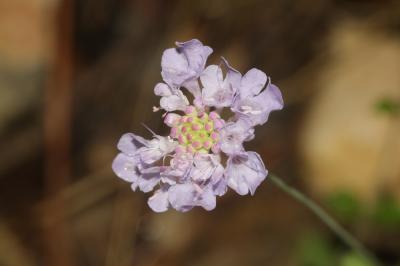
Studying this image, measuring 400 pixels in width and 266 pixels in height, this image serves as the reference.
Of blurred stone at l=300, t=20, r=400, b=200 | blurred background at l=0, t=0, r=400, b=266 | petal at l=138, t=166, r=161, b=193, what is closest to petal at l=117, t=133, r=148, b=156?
petal at l=138, t=166, r=161, b=193

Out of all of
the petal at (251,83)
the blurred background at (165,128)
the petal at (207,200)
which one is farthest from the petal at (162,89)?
the blurred background at (165,128)

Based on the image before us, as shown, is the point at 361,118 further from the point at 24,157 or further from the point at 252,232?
the point at 24,157

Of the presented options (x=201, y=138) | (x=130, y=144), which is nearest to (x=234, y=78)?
(x=201, y=138)

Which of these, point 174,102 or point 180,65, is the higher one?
point 180,65

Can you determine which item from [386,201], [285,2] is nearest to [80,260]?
[386,201]

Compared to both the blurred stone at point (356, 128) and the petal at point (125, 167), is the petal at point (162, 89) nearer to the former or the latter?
the petal at point (125, 167)

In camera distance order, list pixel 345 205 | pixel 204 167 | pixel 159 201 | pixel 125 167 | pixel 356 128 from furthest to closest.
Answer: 1. pixel 356 128
2. pixel 345 205
3. pixel 125 167
4. pixel 159 201
5. pixel 204 167

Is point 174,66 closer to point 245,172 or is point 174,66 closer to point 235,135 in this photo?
point 235,135

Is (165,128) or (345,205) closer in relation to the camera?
(345,205)
